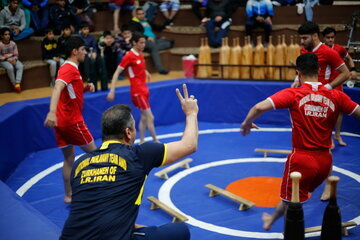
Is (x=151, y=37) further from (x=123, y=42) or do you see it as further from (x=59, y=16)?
(x=59, y=16)

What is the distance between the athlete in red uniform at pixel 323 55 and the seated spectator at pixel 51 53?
585 cm

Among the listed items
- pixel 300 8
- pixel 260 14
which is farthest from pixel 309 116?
pixel 300 8

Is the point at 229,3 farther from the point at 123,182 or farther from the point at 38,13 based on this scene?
the point at 123,182

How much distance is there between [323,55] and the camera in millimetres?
5625

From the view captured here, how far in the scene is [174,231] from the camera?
9.64 feet

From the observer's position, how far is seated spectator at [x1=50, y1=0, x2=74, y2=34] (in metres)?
10.8

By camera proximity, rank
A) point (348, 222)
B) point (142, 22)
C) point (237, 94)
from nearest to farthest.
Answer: point (348, 222)
point (237, 94)
point (142, 22)

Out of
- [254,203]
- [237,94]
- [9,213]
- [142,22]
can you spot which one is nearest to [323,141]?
[254,203]

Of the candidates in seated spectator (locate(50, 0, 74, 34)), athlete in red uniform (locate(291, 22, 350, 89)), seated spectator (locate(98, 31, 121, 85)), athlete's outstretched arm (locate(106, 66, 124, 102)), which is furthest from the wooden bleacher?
athlete in red uniform (locate(291, 22, 350, 89))

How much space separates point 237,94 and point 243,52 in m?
0.92

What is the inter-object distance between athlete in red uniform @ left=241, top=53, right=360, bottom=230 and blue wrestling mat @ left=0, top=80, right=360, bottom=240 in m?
0.92

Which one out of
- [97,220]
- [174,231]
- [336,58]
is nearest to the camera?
[97,220]

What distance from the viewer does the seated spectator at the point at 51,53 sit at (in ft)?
31.8

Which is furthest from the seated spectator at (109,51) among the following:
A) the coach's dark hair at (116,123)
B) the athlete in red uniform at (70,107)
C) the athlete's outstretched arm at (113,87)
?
the coach's dark hair at (116,123)
